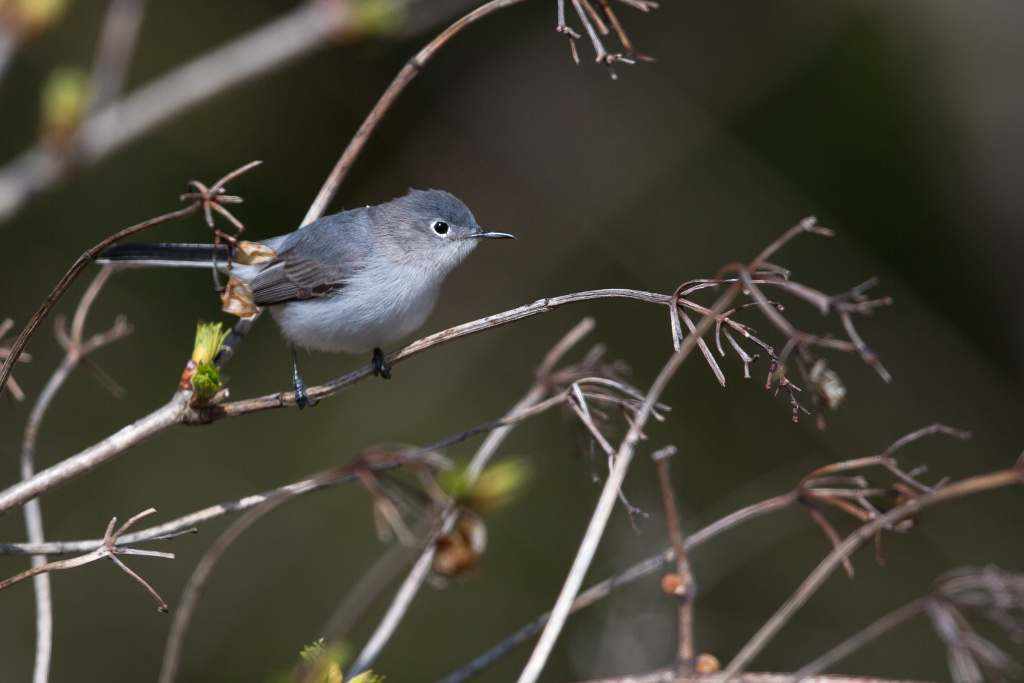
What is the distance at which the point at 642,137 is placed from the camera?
4812 mm

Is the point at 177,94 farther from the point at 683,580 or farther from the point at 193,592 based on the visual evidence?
the point at 683,580

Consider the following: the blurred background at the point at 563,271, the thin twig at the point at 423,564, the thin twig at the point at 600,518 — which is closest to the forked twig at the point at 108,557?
the thin twig at the point at 423,564

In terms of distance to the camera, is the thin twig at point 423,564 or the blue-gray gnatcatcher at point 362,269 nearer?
the thin twig at point 423,564

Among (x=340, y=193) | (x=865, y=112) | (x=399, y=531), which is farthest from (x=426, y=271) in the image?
(x=865, y=112)

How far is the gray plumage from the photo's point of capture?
272 centimetres

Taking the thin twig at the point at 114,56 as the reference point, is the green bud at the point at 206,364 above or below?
below

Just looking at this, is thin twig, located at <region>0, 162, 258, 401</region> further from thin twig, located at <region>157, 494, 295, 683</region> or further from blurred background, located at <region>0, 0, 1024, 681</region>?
blurred background, located at <region>0, 0, 1024, 681</region>

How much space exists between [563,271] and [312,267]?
88.6 inches

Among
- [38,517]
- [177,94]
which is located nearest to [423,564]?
[38,517]

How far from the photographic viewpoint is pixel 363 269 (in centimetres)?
288

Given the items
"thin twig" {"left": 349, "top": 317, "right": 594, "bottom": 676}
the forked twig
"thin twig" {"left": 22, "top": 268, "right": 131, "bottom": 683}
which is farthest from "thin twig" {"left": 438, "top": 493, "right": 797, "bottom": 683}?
"thin twig" {"left": 22, "top": 268, "right": 131, "bottom": 683}

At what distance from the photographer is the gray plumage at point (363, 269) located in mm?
2721

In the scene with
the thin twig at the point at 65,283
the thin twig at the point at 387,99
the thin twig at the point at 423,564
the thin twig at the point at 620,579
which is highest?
the thin twig at the point at 387,99

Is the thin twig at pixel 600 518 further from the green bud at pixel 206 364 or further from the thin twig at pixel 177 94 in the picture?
the thin twig at pixel 177 94
